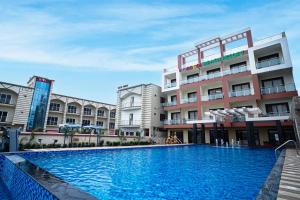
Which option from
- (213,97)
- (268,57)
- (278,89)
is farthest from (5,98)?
(268,57)

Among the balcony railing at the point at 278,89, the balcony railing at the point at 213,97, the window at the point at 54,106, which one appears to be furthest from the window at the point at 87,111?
the balcony railing at the point at 278,89

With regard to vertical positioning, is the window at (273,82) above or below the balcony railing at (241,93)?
above

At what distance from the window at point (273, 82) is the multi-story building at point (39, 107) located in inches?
1120

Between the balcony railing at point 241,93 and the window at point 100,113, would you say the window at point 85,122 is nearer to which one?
the window at point 100,113

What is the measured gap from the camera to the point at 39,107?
30.5 m

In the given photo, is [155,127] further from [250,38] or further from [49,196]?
[49,196]

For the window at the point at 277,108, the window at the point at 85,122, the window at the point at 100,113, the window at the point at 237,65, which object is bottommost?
the window at the point at 85,122

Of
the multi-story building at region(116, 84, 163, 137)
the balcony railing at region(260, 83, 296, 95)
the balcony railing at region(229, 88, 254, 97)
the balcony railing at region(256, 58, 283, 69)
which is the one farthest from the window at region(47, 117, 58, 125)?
the balcony railing at region(256, 58, 283, 69)

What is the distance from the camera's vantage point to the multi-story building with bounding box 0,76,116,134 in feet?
90.2

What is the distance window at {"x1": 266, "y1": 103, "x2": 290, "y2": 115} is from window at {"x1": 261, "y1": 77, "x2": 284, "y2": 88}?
7.79ft

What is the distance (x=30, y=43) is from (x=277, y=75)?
24332 millimetres

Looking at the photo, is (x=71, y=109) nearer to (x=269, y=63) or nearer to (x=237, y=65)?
(x=237, y=65)

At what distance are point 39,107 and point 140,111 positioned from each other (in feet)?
59.5

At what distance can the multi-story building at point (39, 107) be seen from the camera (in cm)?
2750
